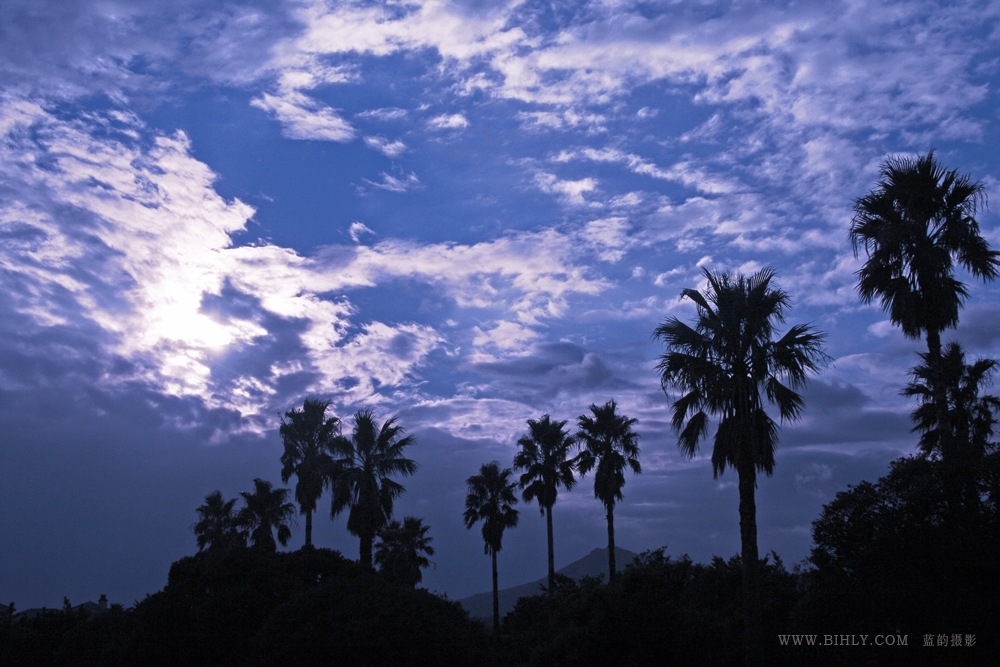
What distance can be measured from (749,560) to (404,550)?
3847cm

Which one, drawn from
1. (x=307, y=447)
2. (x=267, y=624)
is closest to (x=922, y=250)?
(x=267, y=624)

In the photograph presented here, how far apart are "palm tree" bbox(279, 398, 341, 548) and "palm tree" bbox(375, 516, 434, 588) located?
247 inches

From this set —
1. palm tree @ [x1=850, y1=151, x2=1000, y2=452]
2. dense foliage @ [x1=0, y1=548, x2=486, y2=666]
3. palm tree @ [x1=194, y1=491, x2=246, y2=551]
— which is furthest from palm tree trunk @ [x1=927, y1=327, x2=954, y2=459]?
palm tree @ [x1=194, y1=491, x2=246, y2=551]

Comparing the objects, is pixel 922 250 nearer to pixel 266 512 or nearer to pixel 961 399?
pixel 961 399

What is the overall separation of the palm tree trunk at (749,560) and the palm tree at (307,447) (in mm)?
34104

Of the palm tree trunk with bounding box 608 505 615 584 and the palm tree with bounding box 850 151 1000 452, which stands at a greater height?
the palm tree with bounding box 850 151 1000 452

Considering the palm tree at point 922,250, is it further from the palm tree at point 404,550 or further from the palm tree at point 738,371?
the palm tree at point 404,550

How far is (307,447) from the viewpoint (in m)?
51.8

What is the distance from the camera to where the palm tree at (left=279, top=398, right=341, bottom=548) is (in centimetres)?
5012

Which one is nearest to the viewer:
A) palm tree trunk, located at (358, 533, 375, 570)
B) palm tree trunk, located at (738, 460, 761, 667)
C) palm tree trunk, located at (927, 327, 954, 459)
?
palm tree trunk, located at (738, 460, 761, 667)

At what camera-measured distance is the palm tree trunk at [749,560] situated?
60.8ft

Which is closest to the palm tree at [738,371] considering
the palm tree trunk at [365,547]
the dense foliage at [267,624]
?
the dense foliage at [267,624]

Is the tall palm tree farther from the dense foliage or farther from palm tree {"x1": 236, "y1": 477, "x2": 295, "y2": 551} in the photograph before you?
palm tree {"x1": 236, "y1": 477, "x2": 295, "y2": 551}

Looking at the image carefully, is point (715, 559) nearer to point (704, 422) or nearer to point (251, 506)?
point (704, 422)
